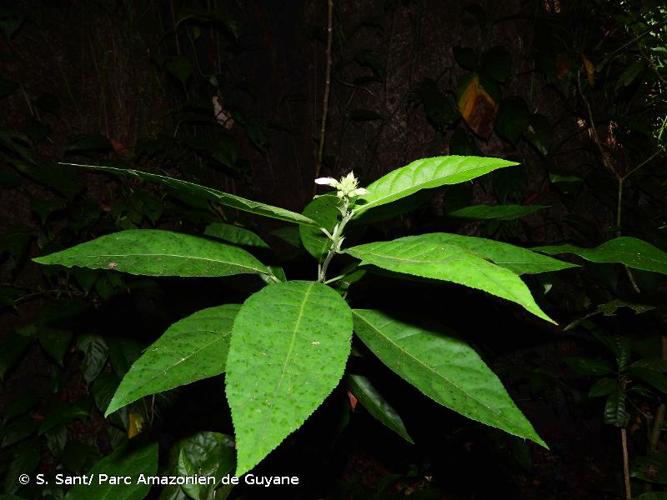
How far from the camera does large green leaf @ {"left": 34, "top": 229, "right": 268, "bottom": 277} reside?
0.55 metres

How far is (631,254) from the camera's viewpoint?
0.61 meters

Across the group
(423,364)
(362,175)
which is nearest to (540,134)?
(362,175)

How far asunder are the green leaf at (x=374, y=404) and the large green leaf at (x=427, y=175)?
456 mm

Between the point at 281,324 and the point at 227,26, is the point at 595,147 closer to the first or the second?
the point at 227,26

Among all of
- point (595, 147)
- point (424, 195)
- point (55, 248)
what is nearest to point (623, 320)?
point (595, 147)

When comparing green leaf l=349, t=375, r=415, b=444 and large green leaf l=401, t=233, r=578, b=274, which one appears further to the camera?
green leaf l=349, t=375, r=415, b=444

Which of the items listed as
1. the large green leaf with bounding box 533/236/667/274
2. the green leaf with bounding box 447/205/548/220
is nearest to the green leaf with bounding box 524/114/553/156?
the green leaf with bounding box 447/205/548/220

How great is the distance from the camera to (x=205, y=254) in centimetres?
63

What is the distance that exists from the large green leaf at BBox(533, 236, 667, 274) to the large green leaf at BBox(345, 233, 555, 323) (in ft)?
0.99

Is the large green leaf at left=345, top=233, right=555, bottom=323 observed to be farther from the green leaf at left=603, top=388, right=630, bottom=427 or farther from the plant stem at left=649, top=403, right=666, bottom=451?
the plant stem at left=649, top=403, right=666, bottom=451

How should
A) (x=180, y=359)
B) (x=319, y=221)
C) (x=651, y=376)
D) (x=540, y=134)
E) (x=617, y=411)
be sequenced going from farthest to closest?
(x=540, y=134) < (x=617, y=411) < (x=651, y=376) < (x=319, y=221) < (x=180, y=359)

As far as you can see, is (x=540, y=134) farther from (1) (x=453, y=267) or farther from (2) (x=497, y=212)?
(1) (x=453, y=267)

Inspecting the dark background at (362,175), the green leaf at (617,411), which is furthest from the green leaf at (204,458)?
the green leaf at (617,411)

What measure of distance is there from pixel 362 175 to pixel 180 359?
1.83 meters
